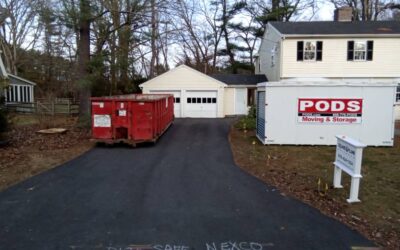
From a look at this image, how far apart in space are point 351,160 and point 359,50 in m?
17.7

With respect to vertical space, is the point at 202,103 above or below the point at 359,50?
below

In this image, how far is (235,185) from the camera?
770 cm

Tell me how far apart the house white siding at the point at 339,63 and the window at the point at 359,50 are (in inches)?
7.8

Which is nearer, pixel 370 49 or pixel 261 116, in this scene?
pixel 261 116

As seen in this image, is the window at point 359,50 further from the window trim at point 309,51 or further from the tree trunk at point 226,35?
the tree trunk at point 226,35

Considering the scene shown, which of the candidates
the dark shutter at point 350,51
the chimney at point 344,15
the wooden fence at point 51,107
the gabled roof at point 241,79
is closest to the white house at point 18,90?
the wooden fence at point 51,107

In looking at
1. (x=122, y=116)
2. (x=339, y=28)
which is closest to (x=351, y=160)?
(x=122, y=116)

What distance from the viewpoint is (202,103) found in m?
26.3

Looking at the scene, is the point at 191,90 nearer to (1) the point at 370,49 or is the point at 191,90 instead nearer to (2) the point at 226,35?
(1) the point at 370,49

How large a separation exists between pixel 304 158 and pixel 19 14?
36.3 meters

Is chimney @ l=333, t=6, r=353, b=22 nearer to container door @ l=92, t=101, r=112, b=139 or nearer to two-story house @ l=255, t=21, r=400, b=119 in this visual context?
two-story house @ l=255, t=21, r=400, b=119

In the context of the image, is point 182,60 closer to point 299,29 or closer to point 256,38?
point 256,38

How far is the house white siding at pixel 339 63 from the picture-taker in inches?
860

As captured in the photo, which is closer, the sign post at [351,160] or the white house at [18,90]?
the sign post at [351,160]
